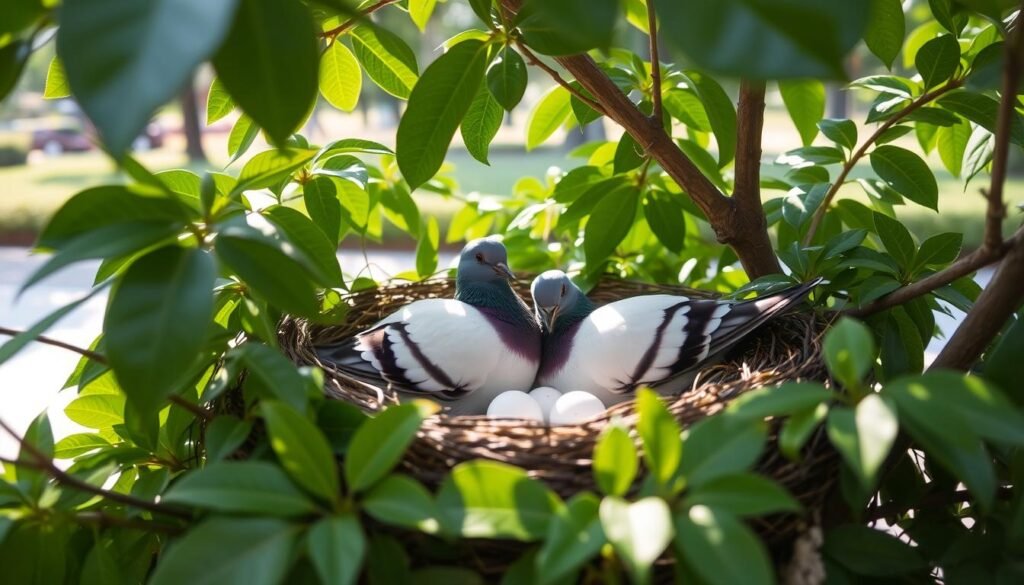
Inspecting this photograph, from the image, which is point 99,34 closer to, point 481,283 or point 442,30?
point 481,283

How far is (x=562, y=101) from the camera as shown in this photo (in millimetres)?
910

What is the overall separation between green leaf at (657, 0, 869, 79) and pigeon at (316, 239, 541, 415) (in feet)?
1.63

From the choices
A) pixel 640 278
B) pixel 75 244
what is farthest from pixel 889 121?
pixel 75 244

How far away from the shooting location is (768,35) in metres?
0.31

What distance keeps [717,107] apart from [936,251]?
230 millimetres

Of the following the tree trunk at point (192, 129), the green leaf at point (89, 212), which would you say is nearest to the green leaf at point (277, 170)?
the green leaf at point (89, 212)

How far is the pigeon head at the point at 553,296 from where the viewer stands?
0.86 metres

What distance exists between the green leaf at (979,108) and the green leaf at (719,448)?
411 mm

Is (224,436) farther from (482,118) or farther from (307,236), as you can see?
(482,118)

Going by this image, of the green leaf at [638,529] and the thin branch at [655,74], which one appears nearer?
the green leaf at [638,529]

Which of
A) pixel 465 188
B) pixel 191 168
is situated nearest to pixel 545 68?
pixel 191 168

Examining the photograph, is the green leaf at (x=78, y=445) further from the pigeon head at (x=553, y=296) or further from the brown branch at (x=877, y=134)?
the brown branch at (x=877, y=134)

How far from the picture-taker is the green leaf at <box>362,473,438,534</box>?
1.28 feet

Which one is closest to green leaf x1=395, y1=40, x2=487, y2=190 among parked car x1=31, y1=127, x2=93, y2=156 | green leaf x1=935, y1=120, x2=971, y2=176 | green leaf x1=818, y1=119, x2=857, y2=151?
green leaf x1=818, y1=119, x2=857, y2=151
